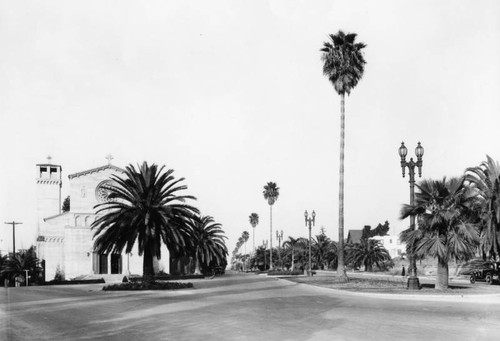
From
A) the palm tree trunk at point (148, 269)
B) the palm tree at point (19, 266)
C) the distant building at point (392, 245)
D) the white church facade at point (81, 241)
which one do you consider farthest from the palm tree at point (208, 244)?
the distant building at point (392, 245)

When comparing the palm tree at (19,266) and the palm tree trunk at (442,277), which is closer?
the palm tree trunk at (442,277)

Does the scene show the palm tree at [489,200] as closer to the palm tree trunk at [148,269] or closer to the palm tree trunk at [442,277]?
the palm tree trunk at [442,277]

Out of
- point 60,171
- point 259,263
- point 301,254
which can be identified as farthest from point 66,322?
point 259,263

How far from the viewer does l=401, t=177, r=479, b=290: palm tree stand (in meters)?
23.1

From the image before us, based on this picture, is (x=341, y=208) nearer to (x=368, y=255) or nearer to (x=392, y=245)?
(x=368, y=255)

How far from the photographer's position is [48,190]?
67062 mm

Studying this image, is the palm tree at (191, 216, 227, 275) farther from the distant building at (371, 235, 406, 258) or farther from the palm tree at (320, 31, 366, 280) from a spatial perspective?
the distant building at (371, 235, 406, 258)

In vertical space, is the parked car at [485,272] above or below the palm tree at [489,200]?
below

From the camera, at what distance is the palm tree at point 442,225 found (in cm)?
2309

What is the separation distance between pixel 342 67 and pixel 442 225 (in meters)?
16.5

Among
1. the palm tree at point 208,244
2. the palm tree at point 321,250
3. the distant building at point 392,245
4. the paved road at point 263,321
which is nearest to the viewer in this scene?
the paved road at point 263,321

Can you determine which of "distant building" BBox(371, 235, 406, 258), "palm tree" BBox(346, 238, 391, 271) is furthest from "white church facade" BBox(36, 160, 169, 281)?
"distant building" BBox(371, 235, 406, 258)

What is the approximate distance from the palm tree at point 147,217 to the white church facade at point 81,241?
2888 centimetres

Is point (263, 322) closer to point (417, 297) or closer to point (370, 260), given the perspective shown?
point (417, 297)
